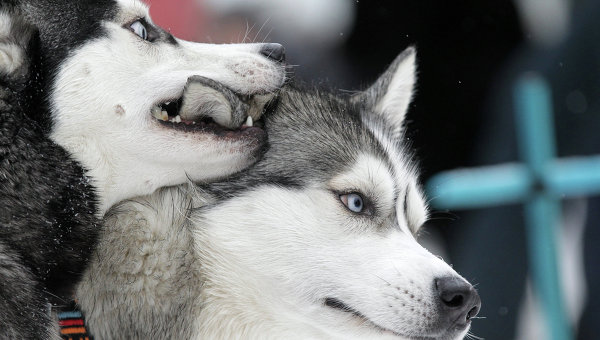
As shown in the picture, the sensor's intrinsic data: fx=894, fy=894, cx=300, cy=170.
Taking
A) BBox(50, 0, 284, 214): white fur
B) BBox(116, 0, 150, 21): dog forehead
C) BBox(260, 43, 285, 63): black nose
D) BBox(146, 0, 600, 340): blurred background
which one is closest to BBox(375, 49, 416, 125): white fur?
BBox(260, 43, 285, 63): black nose

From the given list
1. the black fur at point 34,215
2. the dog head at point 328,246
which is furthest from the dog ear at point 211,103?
the black fur at point 34,215

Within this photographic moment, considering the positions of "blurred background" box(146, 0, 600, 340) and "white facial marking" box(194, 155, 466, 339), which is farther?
"blurred background" box(146, 0, 600, 340)

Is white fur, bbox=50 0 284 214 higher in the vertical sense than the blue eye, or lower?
lower

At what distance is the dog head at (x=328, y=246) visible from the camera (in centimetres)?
281

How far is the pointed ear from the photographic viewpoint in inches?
144

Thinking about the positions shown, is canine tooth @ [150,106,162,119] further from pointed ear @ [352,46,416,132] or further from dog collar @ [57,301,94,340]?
pointed ear @ [352,46,416,132]

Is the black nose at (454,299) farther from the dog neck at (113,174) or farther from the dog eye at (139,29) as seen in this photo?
the dog eye at (139,29)

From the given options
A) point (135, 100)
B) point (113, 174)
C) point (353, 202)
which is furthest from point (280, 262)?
point (135, 100)

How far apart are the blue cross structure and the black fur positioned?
8.43 feet

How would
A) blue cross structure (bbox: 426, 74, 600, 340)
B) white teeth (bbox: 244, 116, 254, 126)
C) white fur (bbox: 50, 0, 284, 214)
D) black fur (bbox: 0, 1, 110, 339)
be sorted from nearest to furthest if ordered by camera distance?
black fur (bbox: 0, 1, 110, 339)
white fur (bbox: 50, 0, 284, 214)
white teeth (bbox: 244, 116, 254, 126)
blue cross structure (bbox: 426, 74, 600, 340)

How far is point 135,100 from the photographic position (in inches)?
115

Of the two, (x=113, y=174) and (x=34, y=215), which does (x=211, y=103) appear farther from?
(x=34, y=215)

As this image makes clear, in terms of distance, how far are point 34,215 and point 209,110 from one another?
24.7 inches

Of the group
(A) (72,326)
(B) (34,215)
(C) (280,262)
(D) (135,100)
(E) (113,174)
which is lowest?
(A) (72,326)
